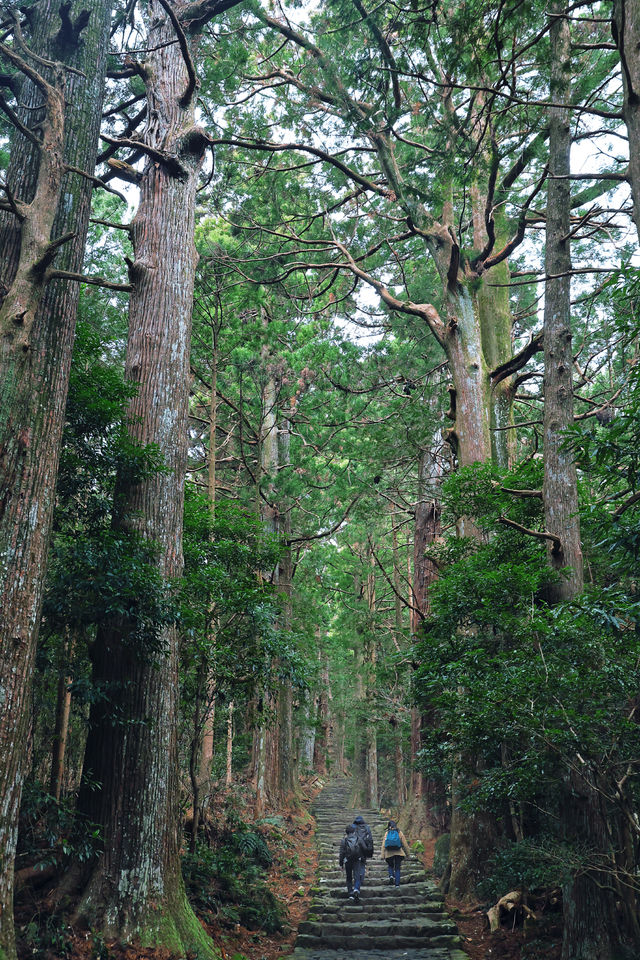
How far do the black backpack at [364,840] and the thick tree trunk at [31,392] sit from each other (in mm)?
7204

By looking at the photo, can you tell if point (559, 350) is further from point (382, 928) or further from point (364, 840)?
point (364, 840)

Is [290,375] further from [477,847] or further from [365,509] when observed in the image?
[477,847]

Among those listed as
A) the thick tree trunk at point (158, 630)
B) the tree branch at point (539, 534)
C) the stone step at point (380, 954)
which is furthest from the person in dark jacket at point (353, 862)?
the tree branch at point (539, 534)

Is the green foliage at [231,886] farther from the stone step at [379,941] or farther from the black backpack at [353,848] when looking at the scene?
the black backpack at [353,848]

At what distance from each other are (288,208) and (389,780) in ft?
95.8

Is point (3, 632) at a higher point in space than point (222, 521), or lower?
lower

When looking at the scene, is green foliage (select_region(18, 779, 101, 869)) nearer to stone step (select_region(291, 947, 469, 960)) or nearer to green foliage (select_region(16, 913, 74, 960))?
green foliage (select_region(16, 913, 74, 960))

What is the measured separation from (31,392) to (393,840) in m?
9.26

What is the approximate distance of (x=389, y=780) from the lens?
33.2m

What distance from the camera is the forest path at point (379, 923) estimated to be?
7.27 meters

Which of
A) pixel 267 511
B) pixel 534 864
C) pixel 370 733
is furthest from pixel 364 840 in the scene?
pixel 370 733

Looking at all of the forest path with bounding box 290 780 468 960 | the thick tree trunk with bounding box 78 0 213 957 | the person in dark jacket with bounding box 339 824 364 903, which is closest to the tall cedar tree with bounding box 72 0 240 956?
the thick tree trunk with bounding box 78 0 213 957

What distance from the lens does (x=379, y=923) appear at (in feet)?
26.7

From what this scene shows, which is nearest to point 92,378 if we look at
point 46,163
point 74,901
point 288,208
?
point 46,163
